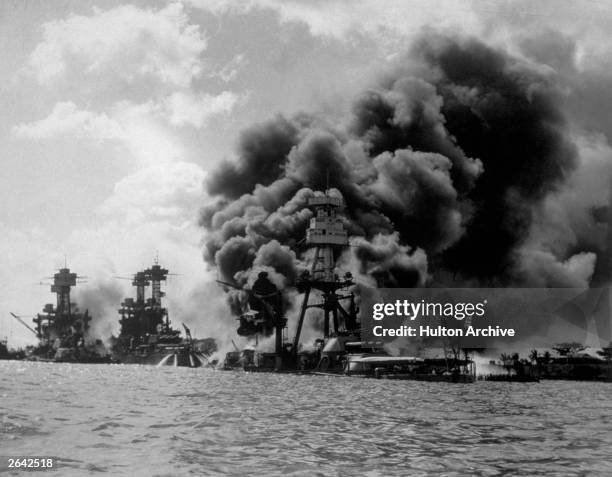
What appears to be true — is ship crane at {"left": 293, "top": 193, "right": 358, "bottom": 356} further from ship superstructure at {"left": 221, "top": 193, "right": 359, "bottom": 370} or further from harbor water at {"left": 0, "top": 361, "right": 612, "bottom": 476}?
harbor water at {"left": 0, "top": 361, "right": 612, "bottom": 476}

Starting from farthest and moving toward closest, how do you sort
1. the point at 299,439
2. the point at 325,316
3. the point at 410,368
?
the point at 325,316, the point at 410,368, the point at 299,439

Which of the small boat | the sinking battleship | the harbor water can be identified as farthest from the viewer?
the sinking battleship

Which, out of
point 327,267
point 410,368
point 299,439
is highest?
point 327,267

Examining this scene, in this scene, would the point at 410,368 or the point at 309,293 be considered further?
the point at 309,293

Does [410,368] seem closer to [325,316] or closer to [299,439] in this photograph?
[325,316]

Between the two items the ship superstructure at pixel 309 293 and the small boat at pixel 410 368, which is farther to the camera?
the ship superstructure at pixel 309 293

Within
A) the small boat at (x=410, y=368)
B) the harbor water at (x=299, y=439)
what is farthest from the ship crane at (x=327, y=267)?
the harbor water at (x=299, y=439)

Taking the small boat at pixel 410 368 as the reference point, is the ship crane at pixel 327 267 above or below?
above

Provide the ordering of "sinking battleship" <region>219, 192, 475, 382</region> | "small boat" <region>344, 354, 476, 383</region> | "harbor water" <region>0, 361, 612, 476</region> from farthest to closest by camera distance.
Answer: "sinking battleship" <region>219, 192, 475, 382</region> → "small boat" <region>344, 354, 476, 383</region> → "harbor water" <region>0, 361, 612, 476</region>

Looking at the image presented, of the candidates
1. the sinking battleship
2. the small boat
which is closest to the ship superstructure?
the sinking battleship

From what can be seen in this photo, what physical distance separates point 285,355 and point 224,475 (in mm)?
136495

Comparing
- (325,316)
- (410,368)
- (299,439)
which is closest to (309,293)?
(325,316)

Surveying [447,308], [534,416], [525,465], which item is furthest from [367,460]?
[447,308]

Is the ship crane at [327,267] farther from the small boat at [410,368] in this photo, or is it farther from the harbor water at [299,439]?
the harbor water at [299,439]
